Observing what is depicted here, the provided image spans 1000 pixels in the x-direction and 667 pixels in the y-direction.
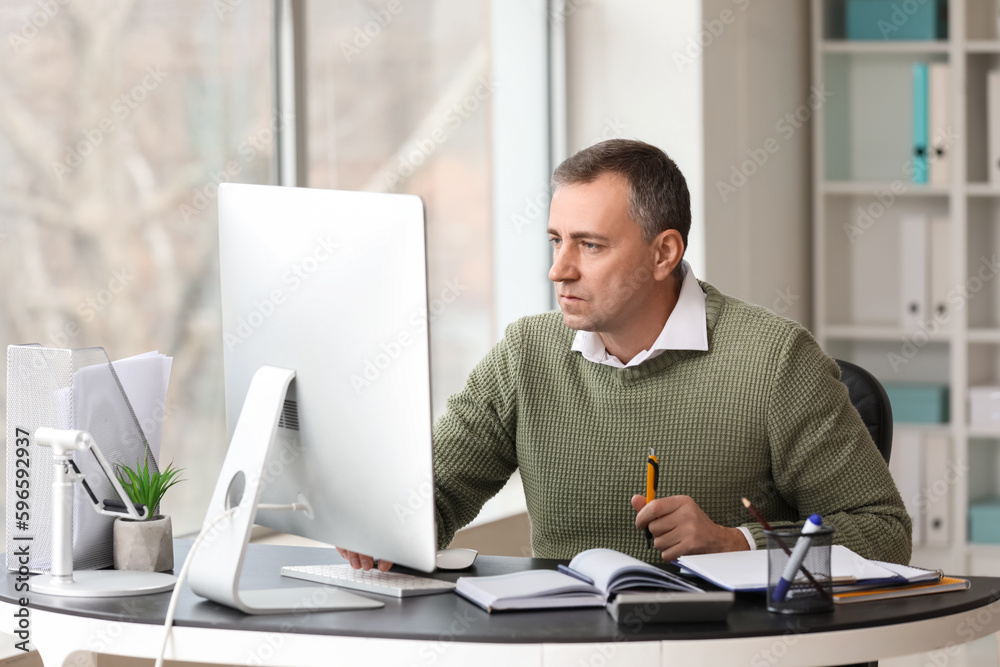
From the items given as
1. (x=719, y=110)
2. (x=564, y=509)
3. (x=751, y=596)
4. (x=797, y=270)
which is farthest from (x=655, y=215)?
(x=797, y=270)

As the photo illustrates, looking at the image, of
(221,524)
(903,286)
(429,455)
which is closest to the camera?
(429,455)

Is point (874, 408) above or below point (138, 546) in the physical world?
above

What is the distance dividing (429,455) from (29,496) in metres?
0.63

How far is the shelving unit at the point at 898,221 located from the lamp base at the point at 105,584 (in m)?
2.62

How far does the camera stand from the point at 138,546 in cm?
149

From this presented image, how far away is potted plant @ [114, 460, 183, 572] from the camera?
1493 millimetres

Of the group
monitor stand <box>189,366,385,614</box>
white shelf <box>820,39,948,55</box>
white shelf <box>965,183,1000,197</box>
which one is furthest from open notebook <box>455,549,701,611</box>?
white shelf <box>820,39,948,55</box>

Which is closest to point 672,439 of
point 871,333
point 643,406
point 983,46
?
point 643,406

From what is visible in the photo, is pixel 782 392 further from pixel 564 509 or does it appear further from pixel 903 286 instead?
pixel 903 286

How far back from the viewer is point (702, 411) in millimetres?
1742

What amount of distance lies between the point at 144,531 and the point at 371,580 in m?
0.32

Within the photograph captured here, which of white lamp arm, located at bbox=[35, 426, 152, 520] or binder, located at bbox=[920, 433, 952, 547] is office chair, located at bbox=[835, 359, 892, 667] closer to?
white lamp arm, located at bbox=[35, 426, 152, 520]

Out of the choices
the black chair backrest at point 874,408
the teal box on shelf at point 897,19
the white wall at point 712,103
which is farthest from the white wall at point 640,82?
the black chair backrest at point 874,408

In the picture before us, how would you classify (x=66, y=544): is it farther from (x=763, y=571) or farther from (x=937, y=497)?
(x=937, y=497)
